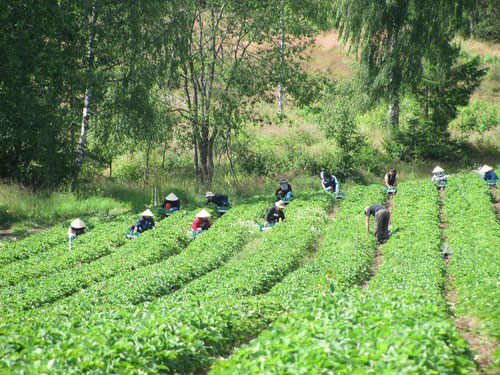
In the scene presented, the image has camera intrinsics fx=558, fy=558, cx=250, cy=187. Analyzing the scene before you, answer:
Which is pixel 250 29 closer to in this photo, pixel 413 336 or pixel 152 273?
pixel 152 273

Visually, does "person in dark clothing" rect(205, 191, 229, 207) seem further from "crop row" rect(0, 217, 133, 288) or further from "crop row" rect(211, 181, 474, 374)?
"crop row" rect(211, 181, 474, 374)

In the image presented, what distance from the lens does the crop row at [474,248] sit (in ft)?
35.4

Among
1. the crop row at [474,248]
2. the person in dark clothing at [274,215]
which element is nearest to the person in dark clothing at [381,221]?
the crop row at [474,248]

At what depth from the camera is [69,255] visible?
21000 millimetres

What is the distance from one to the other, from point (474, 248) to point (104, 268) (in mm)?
12078

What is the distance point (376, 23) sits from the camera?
34.9 metres

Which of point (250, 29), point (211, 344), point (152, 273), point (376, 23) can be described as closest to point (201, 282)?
point (152, 273)

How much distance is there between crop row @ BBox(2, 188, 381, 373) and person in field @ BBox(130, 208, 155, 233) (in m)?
11.2

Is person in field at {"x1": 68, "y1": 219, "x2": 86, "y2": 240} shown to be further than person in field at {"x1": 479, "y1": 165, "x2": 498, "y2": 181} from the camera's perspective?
No

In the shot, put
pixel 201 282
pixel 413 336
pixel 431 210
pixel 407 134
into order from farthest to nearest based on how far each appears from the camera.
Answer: pixel 407 134
pixel 431 210
pixel 201 282
pixel 413 336

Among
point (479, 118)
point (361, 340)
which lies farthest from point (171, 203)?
point (479, 118)

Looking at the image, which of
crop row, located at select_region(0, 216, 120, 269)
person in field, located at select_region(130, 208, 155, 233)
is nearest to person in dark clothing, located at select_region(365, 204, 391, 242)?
person in field, located at select_region(130, 208, 155, 233)

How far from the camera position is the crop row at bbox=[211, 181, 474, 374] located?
7.71m

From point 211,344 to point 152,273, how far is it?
6.89 meters
